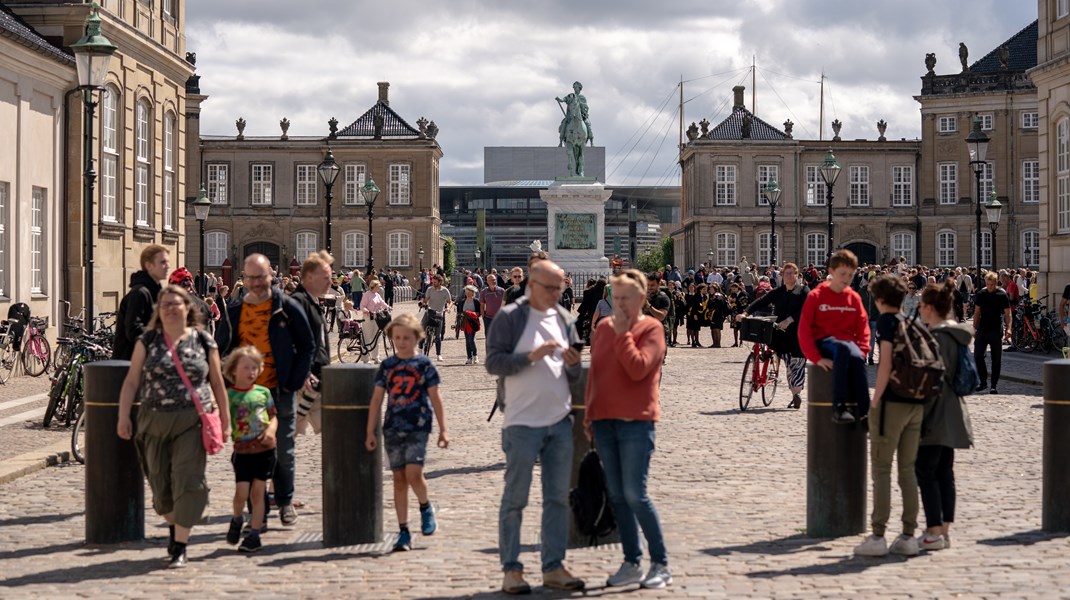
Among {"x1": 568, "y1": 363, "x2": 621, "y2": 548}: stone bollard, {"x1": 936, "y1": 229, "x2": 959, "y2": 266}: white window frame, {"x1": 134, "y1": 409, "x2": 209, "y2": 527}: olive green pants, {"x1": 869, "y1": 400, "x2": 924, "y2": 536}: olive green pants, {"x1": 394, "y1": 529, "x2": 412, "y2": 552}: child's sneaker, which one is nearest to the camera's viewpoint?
{"x1": 134, "y1": 409, "x2": 209, "y2": 527}: olive green pants

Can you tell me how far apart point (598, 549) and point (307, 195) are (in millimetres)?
77186

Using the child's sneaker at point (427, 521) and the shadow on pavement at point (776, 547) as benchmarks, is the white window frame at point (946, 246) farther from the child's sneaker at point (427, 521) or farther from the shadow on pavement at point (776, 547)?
the child's sneaker at point (427, 521)

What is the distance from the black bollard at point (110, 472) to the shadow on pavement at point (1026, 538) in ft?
16.9

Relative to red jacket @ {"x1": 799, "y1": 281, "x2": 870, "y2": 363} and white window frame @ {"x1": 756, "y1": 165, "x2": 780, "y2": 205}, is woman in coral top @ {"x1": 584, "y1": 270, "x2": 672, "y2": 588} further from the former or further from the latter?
white window frame @ {"x1": 756, "y1": 165, "x2": 780, "y2": 205}

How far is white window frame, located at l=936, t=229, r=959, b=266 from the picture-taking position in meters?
81.9

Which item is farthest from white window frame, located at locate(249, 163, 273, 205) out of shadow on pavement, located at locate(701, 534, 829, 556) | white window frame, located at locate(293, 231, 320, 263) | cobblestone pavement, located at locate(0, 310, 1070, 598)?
shadow on pavement, located at locate(701, 534, 829, 556)

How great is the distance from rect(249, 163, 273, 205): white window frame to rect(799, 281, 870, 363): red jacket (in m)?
75.7

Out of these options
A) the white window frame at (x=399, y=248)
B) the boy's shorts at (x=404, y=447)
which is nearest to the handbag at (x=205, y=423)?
the boy's shorts at (x=404, y=447)

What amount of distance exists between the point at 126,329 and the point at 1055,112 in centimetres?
2516

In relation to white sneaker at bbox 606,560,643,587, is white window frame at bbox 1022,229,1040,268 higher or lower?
higher

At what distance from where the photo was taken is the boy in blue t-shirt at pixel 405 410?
8.94 m

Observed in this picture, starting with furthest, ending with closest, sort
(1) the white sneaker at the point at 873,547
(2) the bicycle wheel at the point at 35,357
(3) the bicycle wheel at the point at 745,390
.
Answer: (2) the bicycle wheel at the point at 35,357
(3) the bicycle wheel at the point at 745,390
(1) the white sneaker at the point at 873,547

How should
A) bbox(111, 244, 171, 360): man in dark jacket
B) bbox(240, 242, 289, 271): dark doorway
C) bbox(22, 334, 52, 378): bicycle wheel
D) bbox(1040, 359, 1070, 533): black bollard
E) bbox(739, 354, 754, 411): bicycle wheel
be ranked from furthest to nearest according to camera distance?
bbox(240, 242, 289, 271): dark doorway → bbox(22, 334, 52, 378): bicycle wheel → bbox(739, 354, 754, 411): bicycle wheel → bbox(111, 244, 171, 360): man in dark jacket → bbox(1040, 359, 1070, 533): black bollard

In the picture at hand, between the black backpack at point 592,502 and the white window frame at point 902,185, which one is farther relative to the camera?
the white window frame at point 902,185
